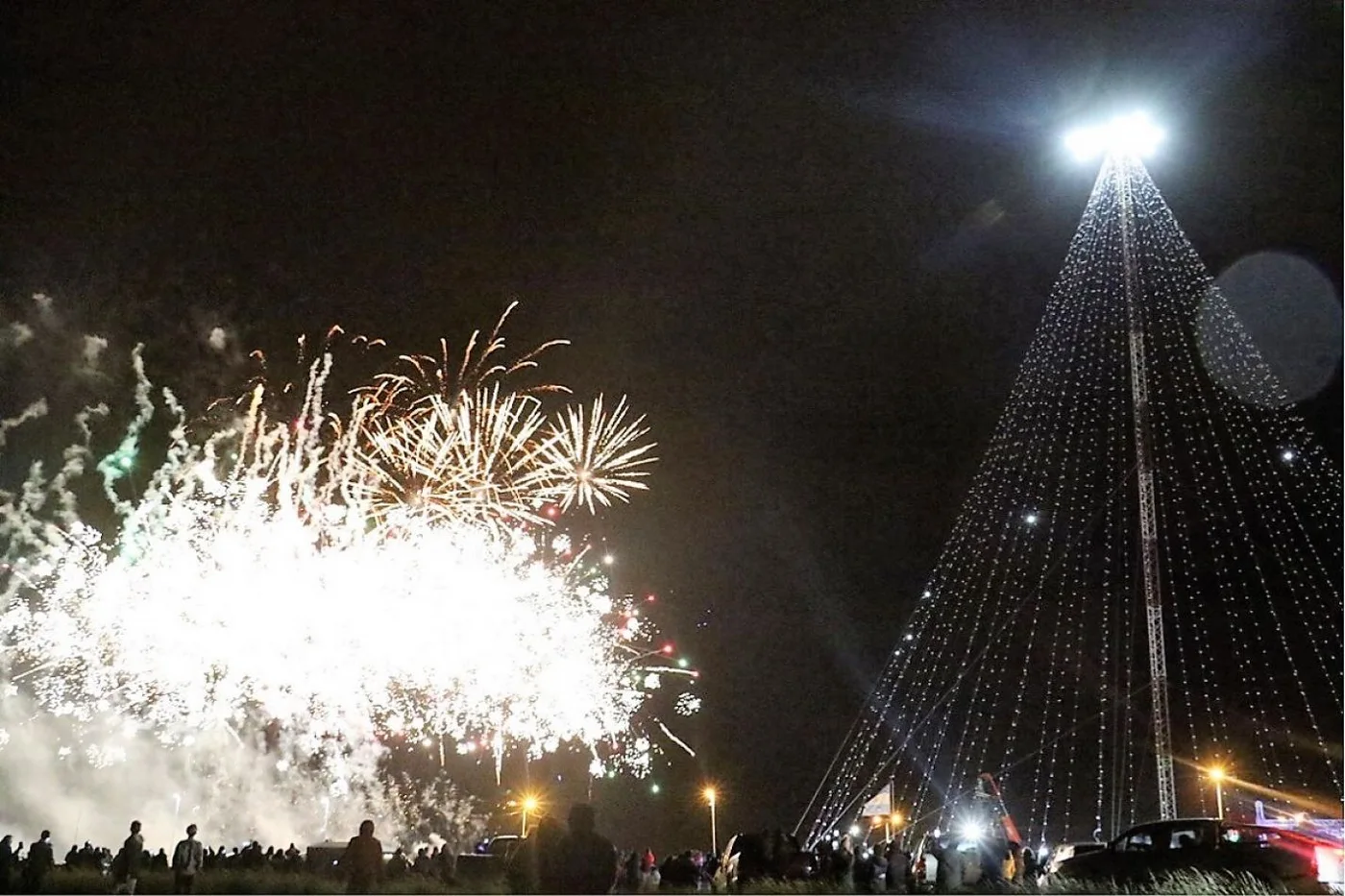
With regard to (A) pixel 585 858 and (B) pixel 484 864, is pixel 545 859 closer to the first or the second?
(A) pixel 585 858

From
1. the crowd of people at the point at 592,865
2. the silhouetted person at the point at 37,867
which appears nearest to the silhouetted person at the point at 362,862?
the crowd of people at the point at 592,865

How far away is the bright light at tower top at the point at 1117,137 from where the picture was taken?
15.4 meters

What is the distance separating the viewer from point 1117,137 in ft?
53.4

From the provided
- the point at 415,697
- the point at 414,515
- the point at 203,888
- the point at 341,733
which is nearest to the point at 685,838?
the point at 341,733

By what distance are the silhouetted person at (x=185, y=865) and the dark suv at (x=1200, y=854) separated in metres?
10.1

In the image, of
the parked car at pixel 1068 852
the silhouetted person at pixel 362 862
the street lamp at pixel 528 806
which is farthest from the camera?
the street lamp at pixel 528 806

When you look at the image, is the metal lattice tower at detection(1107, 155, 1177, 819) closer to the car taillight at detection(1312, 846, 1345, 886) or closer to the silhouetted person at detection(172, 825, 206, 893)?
the car taillight at detection(1312, 846, 1345, 886)

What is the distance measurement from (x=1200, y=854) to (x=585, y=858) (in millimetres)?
8392

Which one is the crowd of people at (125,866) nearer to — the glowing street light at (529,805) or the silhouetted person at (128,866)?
the silhouetted person at (128,866)

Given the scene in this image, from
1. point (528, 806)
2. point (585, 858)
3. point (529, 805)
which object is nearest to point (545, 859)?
point (585, 858)

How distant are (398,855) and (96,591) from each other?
32.0 ft

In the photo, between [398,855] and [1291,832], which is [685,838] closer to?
[398,855]

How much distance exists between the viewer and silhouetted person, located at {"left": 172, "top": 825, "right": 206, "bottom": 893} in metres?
12.5

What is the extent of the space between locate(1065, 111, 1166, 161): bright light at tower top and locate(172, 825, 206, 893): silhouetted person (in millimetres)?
14409
